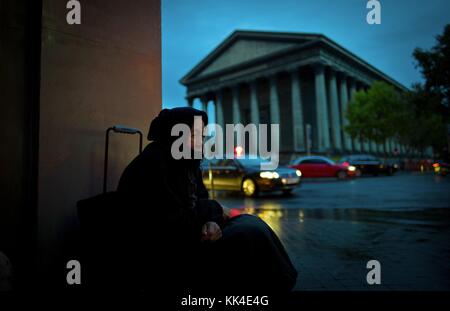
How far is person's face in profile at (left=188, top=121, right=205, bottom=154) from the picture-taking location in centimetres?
222

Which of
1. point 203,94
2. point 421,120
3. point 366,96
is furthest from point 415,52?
point 203,94

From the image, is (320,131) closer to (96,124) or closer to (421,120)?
(421,120)

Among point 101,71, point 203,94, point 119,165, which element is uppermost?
point 203,94

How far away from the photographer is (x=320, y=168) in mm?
22828

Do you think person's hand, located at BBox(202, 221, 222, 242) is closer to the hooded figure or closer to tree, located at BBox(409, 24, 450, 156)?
the hooded figure

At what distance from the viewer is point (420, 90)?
941 inches

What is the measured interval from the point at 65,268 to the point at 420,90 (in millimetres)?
27407

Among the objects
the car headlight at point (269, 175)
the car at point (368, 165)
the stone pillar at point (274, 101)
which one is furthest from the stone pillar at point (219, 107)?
the car headlight at point (269, 175)

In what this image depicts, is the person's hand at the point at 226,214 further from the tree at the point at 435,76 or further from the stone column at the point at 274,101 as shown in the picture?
the stone column at the point at 274,101

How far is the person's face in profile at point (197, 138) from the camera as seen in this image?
2.22 m

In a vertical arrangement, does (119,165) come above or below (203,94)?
below

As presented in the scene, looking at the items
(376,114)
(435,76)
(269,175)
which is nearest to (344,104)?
(376,114)

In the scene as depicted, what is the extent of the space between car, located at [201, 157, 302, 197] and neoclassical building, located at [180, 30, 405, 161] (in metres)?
25.7

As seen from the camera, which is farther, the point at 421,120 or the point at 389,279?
the point at 421,120
